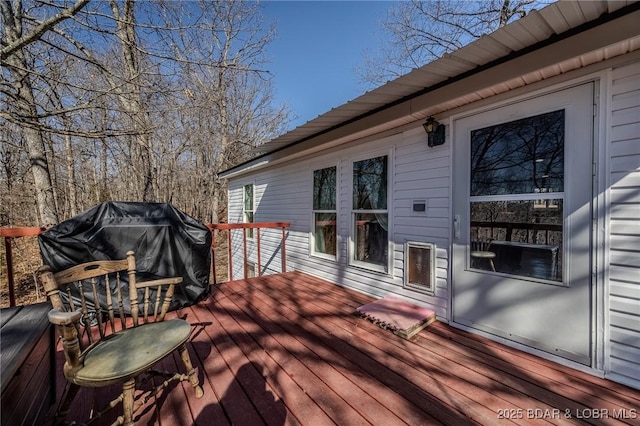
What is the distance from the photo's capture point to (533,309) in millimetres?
2119

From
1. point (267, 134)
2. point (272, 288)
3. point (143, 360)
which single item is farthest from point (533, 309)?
point (267, 134)

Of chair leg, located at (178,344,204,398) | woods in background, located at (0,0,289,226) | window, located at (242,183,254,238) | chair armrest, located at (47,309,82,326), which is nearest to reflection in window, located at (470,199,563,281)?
chair leg, located at (178,344,204,398)

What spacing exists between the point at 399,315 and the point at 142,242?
281 centimetres

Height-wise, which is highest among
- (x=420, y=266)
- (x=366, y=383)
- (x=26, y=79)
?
(x=26, y=79)

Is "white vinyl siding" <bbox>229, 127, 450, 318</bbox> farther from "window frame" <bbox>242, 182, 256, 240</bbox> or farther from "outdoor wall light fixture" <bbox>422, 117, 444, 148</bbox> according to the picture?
"window frame" <bbox>242, 182, 256, 240</bbox>

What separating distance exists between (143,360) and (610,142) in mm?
3126

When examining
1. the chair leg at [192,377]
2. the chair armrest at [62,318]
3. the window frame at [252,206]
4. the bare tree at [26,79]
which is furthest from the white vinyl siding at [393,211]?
the bare tree at [26,79]

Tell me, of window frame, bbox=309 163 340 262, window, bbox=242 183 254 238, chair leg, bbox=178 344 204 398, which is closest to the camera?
chair leg, bbox=178 344 204 398

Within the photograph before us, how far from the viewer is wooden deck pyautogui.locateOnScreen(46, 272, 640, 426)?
4.91 feet

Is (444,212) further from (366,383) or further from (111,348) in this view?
(111,348)

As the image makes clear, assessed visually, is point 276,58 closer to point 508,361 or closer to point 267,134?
point 267,134

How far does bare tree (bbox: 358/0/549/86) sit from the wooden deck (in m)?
7.05

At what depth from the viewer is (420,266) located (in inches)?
116

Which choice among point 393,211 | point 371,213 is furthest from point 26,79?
point 393,211
